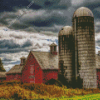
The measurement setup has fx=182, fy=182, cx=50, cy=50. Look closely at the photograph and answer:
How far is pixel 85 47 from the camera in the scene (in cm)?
2197

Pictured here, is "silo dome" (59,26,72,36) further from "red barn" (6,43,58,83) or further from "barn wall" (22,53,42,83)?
"barn wall" (22,53,42,83)

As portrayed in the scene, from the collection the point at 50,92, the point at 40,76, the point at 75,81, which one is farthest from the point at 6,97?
the point at 40,76

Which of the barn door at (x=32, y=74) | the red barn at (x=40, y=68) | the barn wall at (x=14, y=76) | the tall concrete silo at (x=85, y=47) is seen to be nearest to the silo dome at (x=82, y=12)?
the tall concrete silo at (x=85, y=47)

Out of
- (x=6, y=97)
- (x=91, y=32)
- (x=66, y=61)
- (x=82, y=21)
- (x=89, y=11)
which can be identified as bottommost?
(x=6, y=97)

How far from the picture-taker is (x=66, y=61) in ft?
76.3

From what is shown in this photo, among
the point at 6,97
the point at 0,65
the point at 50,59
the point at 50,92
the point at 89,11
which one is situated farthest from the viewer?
the point at 0,65

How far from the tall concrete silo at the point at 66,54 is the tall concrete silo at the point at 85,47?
0.87 meters

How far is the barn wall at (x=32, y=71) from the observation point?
3138cm

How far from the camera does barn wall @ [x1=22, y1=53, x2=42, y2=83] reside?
1235 inches

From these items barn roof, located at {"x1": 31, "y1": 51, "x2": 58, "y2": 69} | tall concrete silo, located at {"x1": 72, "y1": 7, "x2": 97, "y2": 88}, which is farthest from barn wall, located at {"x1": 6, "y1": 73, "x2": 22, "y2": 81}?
tall concrete silo, located at {"x1": 72, "y1": 7, "x2": 97, "y2": 88}

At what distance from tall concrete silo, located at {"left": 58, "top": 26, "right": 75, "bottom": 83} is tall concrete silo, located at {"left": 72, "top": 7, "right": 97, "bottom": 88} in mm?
872

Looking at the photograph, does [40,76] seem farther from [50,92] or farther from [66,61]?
[50,92]

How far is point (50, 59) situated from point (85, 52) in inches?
505

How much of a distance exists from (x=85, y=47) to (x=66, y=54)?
2.71 meters
